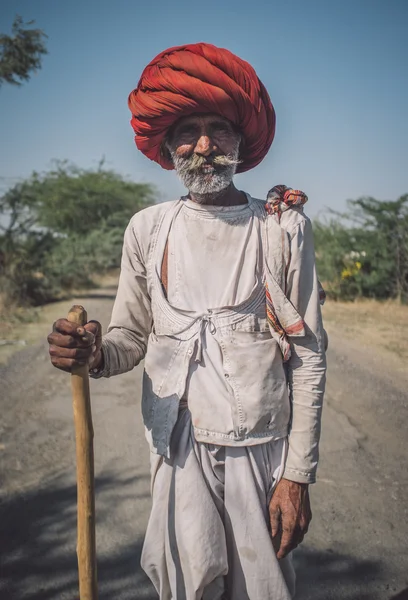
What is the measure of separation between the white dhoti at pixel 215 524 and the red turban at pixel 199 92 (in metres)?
1.08

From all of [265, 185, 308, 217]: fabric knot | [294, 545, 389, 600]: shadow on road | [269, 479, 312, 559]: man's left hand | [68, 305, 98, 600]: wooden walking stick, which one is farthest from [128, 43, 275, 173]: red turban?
[294, 545, 389, 600]: shadow on road

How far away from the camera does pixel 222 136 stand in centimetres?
195

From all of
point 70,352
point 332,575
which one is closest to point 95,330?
point 70,352

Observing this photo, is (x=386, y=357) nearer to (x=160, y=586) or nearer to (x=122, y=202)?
(x=160, y=586)

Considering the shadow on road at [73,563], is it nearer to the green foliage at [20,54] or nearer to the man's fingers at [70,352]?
the man's fingers at [70,352]

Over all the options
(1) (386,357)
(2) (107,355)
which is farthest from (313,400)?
(1) (386,357)

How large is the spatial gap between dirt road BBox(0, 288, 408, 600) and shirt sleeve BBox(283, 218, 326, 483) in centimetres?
123

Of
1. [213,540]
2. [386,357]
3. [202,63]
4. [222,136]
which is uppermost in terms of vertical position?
[202,63]

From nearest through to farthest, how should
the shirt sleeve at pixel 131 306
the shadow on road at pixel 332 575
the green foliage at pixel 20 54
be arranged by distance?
the shirt sleeve at pixel 131 306, the shadow on road at pixel 332 575, the green foliage at pixel 20 54

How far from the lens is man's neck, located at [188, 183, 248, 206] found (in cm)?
197

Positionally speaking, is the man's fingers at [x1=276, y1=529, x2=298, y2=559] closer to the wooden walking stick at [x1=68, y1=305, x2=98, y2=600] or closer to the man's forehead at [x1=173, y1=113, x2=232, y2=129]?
the wooden walking stick at [x1=68, y1=305, x2=98, y2=600]

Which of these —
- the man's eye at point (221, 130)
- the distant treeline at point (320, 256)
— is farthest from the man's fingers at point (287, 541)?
the distant treeline at point (320, 256)

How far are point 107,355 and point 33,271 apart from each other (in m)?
12.1

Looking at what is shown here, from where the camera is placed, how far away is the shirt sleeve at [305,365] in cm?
179
